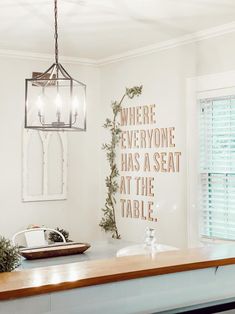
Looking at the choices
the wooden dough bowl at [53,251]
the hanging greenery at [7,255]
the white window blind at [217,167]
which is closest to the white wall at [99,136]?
the white window blind at [217,167]

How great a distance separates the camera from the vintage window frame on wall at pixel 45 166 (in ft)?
17.2

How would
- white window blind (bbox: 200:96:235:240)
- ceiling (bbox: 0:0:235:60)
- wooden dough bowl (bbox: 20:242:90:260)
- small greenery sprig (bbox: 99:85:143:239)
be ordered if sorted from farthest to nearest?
small greenery sprig (bbox: 99:85:143:239), white window blind (bbox: 200:96:235:240), ceiling (bbox: 0:0:235:60), wooden dough bowl (bbox: 20:242:90:260)

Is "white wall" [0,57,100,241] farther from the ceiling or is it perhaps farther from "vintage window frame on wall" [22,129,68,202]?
the ceiling

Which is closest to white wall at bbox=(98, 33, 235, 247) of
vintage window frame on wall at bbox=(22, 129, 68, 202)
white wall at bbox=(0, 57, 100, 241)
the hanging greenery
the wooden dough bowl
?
white wall at bbox=(0, 57, 100, 241)

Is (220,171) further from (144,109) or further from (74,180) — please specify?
(74,180)

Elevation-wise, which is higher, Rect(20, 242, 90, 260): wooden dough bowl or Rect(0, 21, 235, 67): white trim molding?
Rect(0, 21, 235, 67): white trim molding

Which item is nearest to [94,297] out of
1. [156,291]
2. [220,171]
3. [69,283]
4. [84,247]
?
[69,283]

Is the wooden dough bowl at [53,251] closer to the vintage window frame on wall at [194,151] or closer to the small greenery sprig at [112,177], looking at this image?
the vintage window frame on wall at [194,151]

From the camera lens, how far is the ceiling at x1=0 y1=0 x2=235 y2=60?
3642 mm

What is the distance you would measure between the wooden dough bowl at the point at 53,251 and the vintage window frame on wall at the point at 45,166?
1.62 m

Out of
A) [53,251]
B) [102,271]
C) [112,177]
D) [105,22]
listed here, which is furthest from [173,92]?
[102,271]

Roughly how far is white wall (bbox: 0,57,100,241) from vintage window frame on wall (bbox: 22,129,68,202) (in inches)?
1.6

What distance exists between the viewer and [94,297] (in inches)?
81.0

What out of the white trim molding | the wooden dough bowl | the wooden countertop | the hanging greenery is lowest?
the wooden dough bowl
